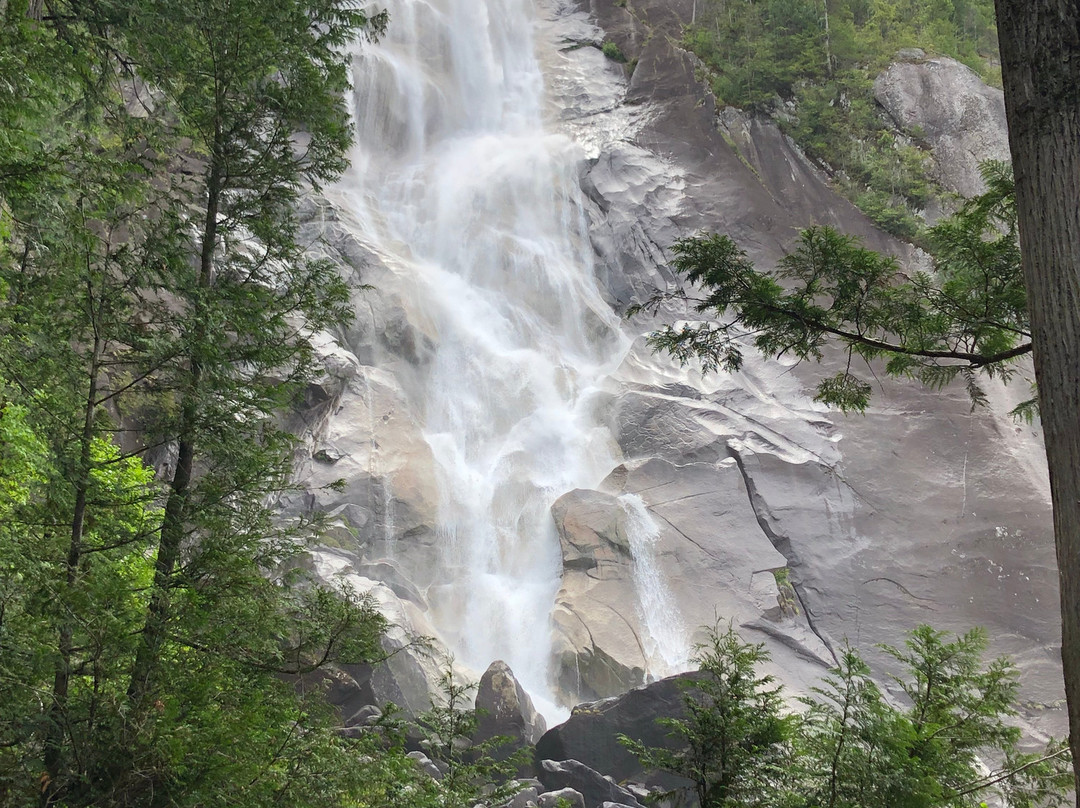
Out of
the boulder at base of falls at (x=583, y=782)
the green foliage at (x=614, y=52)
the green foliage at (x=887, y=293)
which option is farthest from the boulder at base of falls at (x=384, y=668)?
the green foliage at (x=614, y=52)

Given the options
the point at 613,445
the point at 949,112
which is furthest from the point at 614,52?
the point at 613,445

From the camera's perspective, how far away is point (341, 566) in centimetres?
1673

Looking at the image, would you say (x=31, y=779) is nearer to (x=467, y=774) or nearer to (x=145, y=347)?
(x=145, y=347)

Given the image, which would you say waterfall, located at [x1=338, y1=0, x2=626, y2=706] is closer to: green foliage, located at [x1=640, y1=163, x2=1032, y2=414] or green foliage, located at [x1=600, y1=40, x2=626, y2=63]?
green foliage, located at [x1=600, y1=40, x2=626, y2=63]

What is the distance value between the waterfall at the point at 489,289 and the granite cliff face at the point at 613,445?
8cm

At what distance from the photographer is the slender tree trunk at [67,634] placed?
3664 mm

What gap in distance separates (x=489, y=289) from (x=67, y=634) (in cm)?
2201

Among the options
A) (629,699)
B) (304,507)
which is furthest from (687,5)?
(629,699)

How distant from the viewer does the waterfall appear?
1870 centimetres

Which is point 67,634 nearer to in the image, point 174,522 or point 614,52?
point 174,522

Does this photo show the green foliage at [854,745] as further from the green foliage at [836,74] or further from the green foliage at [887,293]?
the green foliage at [836,74]

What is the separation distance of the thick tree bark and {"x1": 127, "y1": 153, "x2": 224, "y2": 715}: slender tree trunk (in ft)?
13.4

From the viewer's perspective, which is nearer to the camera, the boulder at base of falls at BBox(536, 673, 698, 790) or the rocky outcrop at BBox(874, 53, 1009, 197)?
the boulder at base of falls at BBox(536, 673, 698, 790)

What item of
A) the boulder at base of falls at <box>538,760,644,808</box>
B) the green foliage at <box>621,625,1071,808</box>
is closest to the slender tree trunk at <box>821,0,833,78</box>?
the boulder at base of falls at <box>538,760,644,808</box>
